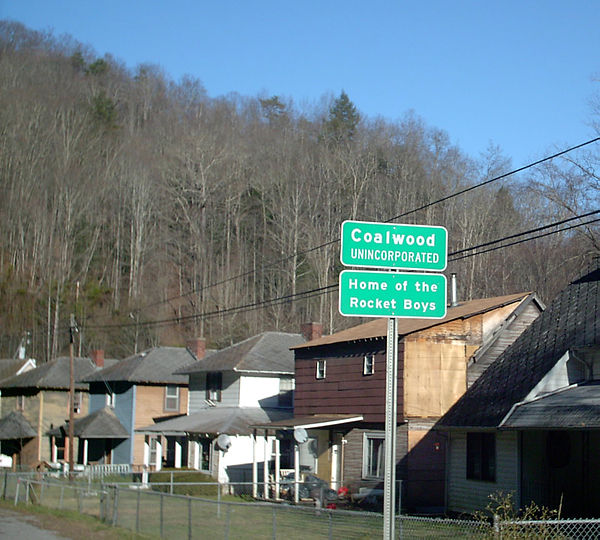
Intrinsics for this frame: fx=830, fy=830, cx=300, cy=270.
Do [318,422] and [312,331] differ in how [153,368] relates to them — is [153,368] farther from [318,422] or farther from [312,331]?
[318,422]

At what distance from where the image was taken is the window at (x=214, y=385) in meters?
39.3

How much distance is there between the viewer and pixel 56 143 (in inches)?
2753

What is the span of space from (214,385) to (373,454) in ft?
42.4

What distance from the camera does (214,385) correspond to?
131 feet

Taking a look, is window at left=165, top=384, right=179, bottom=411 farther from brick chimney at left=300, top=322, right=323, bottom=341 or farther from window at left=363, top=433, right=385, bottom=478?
window at left=363, top=433, right=385, bottom=478

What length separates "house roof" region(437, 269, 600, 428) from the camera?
20688 mm

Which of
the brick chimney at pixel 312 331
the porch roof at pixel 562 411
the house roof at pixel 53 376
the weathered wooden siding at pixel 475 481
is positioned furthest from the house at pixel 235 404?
the porch roof at pixel 562 411

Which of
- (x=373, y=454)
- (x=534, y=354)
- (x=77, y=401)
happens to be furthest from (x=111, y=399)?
(x=534, y=354)

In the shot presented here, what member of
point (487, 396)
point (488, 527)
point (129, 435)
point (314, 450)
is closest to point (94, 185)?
point (129, 435)

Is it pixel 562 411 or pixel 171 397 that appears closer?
pixel 562 411

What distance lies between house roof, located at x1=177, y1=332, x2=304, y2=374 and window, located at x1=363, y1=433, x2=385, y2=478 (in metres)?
9.64

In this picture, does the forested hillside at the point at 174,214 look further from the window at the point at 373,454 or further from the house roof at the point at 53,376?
the window at the point at 373,454

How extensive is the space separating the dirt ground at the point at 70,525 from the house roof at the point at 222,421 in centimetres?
1077

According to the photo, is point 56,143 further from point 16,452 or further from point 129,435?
point 129,435
